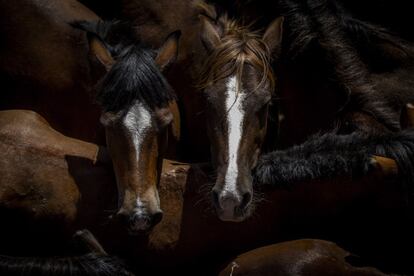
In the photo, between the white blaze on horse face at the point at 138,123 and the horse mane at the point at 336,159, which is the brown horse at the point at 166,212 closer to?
the horse mane at the point at 336,159

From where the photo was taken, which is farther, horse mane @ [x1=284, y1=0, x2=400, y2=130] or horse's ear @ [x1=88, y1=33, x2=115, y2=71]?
horse mane @ [x1=284, y1=0, x2=400, y2=130]

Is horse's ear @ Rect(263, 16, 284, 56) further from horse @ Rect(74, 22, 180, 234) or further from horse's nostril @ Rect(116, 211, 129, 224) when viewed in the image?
horse's nostril @ Rect(116, 211, 129, 224)

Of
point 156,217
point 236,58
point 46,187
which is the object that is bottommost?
point 156,217

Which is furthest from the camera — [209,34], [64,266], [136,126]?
[209,34]

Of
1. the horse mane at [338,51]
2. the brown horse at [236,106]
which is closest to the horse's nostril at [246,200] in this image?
the brown horse at [236,106]

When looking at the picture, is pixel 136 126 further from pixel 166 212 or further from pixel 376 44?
pixel 376 44

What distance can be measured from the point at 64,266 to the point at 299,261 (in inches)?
32.2

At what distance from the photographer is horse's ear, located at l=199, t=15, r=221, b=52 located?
2.96 metres

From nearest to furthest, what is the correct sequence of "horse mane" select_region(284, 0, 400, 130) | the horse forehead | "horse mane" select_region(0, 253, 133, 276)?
1. "horse mane" select_region(0, 253, 133, 276)
2. the horse forehead
3. "horse mane" select_region(284, 0, 400, 130)

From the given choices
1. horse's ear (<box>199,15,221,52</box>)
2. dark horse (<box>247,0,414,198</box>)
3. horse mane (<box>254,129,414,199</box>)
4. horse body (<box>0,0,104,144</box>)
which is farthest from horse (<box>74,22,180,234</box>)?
dark horse (<box>247,0,414,198</box>)

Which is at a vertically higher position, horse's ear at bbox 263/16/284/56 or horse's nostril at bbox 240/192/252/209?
horse's ear at bbox 263/16/284/56

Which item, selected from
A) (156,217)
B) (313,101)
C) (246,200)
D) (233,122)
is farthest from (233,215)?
(313,101)

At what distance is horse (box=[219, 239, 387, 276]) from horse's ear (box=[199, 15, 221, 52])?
922 mm

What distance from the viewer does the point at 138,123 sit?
2.57 m
